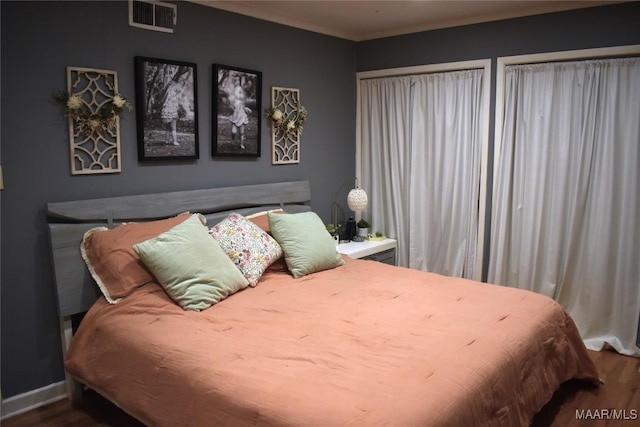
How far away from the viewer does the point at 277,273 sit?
327 centimetres

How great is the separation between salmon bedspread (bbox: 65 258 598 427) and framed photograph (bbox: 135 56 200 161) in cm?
97

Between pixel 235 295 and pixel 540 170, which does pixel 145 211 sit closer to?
pixel 235 295

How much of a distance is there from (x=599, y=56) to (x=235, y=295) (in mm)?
2967

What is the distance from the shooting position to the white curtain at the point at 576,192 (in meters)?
3.40

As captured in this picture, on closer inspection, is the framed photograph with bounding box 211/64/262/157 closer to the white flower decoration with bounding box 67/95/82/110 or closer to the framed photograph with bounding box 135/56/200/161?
the framed photograph with bounding box 135/56/200/161

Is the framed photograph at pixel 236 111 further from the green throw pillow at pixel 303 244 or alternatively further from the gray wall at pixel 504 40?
the gray wall at pixel 504 40

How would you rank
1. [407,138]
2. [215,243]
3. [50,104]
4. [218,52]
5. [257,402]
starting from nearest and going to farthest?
[257,402], [50,104], [215,243], [218,52], [407,138]

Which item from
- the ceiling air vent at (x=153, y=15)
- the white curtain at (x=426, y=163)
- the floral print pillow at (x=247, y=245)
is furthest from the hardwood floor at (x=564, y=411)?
the ceiling air vent at (x=153, y=15)

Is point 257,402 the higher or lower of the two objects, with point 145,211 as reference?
lower

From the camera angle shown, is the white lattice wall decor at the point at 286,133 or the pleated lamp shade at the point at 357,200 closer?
the white lattice wall decor at the point at 286,133

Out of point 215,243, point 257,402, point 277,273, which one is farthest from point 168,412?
point 277,273

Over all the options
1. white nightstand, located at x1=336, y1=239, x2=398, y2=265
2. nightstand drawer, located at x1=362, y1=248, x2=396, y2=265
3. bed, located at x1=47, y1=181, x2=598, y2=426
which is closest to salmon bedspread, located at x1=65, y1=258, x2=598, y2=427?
bed, located at x1=47, y1=181, x2=598, y2=426

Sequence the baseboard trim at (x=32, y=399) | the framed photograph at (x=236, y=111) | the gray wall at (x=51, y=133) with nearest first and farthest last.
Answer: the gray wall at (x=51, y=133) → the baseboard trim at (x=32, y=399) → the framed photograph at (x=236, y=111)

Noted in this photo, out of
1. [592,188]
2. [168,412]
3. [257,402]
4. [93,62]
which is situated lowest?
[168,412]
